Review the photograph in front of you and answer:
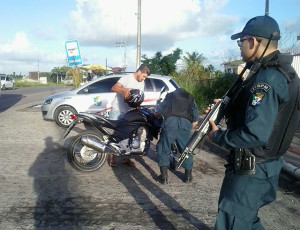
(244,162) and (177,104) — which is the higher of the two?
(177,104)

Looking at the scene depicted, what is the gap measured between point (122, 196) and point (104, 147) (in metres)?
1.19

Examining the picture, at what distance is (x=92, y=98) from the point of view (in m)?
10.3

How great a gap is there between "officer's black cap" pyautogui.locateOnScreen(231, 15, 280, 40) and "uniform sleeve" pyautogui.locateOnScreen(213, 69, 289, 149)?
0.29 meters

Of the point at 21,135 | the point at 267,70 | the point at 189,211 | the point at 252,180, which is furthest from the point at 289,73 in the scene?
the point at 21,135

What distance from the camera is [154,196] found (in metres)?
4.63

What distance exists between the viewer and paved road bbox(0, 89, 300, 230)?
379 centimetres

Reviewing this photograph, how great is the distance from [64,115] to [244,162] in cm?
898

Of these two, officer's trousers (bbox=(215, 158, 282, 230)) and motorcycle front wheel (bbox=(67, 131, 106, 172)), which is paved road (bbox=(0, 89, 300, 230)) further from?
officer's trousers (bbox=(215, 158, 282, 230))

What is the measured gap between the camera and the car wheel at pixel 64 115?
1051 cm

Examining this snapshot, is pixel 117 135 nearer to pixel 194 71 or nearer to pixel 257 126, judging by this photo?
pixel 257 126

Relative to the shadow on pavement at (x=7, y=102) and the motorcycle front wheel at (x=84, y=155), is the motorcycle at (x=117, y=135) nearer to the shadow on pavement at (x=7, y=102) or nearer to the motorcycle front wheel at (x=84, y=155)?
the motorcycle front wheel at (x=84, y=155)

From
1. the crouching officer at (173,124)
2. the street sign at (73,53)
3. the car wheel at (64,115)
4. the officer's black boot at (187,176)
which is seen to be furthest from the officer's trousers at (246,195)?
the street sign at (73,53)

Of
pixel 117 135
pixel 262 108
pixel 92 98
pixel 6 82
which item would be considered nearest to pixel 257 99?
pixel 262 108

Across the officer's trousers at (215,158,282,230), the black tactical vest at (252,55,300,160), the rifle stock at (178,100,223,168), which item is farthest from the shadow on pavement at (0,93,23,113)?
the black tactical vest at (252,55,300,160)
